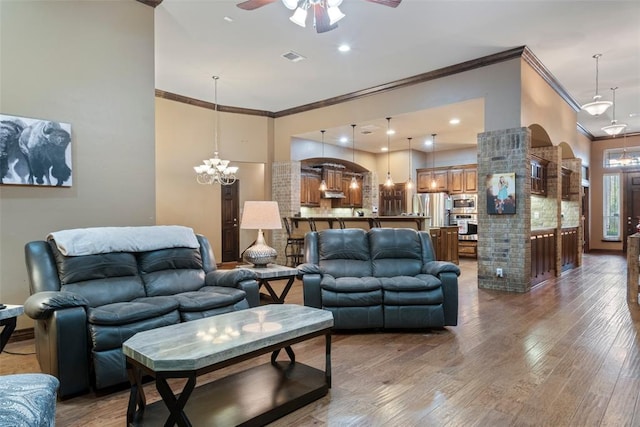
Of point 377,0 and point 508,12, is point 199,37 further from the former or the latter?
point 508,12

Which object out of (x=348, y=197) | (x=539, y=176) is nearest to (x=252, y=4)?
(x=539, y=176)

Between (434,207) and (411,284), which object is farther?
(434,207)

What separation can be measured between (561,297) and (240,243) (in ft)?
23.2

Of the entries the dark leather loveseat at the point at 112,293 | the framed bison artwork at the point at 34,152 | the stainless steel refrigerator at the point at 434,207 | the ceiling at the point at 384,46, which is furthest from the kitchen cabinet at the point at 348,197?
the framed bison artwork at the point at 34,152

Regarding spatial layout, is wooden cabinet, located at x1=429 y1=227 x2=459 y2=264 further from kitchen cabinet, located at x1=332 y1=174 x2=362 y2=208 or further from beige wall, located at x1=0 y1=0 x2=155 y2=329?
beige wall, located at x1=0 y1=0 x2=155 y2=329

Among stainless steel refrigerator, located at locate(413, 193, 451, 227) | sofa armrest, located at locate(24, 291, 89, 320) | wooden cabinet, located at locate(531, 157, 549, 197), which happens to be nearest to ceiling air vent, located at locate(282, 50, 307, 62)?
wooden cabinet, located at locate(531, 157, 549, 197)

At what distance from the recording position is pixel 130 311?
8.55 ft

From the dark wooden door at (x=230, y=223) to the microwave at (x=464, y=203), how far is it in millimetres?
5788

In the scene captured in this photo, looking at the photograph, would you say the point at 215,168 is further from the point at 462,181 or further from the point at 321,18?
the point at 462,181

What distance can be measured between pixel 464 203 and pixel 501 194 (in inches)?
188

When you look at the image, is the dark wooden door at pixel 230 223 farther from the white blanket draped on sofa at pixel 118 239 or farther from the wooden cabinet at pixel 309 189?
the white blanket draped on sofa at pixel 118 239

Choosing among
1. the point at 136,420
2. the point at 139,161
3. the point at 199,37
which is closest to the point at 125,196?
the point at 139,161

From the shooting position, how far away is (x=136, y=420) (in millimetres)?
2033

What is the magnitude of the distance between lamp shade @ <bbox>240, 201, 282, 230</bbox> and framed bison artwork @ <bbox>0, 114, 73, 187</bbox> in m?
1.81
